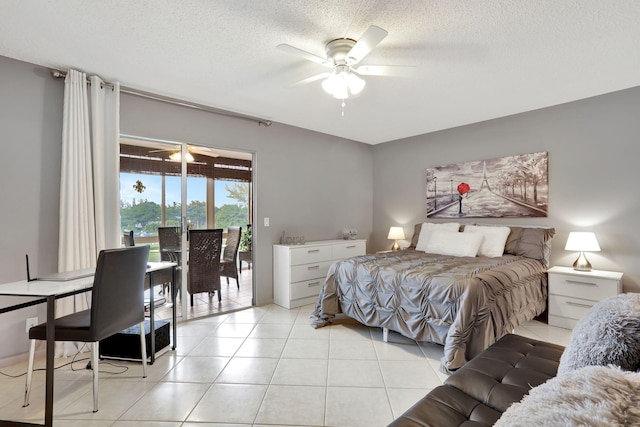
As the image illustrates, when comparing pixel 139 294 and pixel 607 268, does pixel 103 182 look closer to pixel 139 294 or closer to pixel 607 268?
pixel 139 294

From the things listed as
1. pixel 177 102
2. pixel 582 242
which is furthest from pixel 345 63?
pixel 582 242

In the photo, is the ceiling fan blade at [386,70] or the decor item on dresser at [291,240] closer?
the ceiling fan blade at [386,70]

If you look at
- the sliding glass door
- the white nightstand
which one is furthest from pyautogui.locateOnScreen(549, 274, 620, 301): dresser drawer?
the sliding glass door

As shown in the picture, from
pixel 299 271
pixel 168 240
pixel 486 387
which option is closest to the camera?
pixel 486 387

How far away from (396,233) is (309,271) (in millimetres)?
1613

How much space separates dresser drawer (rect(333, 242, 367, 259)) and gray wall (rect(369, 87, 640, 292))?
1534 millimetres

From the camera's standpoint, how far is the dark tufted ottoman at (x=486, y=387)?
113 centimetres

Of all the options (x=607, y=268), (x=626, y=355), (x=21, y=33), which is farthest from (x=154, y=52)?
(x=607, y=268)

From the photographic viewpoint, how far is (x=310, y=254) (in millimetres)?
3967

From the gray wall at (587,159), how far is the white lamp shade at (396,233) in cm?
91

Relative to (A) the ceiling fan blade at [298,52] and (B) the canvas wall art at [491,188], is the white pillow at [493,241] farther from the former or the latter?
(A) the ceiling fan blade at [298,52]

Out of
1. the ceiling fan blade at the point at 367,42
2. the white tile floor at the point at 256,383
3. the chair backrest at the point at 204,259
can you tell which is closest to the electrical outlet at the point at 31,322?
the white tile floor at the point at 256,383

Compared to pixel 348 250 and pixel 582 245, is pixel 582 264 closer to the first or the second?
pixel 582 245

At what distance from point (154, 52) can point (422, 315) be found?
117 inches
